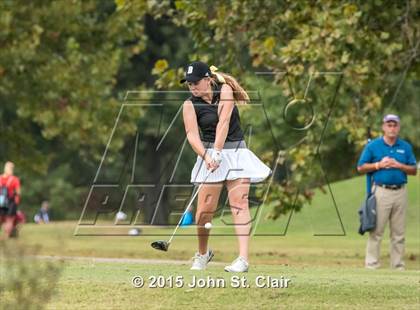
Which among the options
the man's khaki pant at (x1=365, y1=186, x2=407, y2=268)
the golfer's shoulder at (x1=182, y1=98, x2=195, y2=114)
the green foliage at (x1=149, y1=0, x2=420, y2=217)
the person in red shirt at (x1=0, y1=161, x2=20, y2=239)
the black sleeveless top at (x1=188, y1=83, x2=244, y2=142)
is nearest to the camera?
the golfer's shoulder at (x1=182, y1=98, x2=195, y2=114)

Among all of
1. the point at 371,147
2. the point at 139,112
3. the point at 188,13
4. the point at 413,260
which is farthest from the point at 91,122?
the point at 371,147

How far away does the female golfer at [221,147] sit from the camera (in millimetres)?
11938

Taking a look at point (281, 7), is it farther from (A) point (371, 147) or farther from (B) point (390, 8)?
(A) point (371, 147)

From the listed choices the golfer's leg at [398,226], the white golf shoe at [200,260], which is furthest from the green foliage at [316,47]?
the white golf shoe at [200,260]

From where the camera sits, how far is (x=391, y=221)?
1842cm

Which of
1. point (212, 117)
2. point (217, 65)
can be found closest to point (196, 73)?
point (212, 117)

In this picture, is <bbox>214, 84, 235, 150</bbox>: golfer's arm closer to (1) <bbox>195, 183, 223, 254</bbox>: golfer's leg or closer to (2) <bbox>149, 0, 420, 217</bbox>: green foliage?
(1) <bbox>195, 183, 223, 254</bbox>: golfer's leg

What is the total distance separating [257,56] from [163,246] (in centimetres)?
1066

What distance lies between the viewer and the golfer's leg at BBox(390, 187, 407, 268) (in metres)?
18.1

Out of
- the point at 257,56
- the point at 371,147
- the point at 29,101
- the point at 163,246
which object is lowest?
the point at 163,246

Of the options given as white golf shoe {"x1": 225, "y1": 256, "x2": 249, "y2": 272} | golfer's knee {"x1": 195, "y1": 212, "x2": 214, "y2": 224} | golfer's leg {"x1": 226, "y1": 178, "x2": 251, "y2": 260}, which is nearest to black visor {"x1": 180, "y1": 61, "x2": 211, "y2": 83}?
golfer's leg {"x1": 226, "y1": 178, "x2": 251, "y2": 260}

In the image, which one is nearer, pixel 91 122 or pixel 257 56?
pixel 257 56

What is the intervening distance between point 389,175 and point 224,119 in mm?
6585

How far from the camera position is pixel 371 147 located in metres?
18.0
